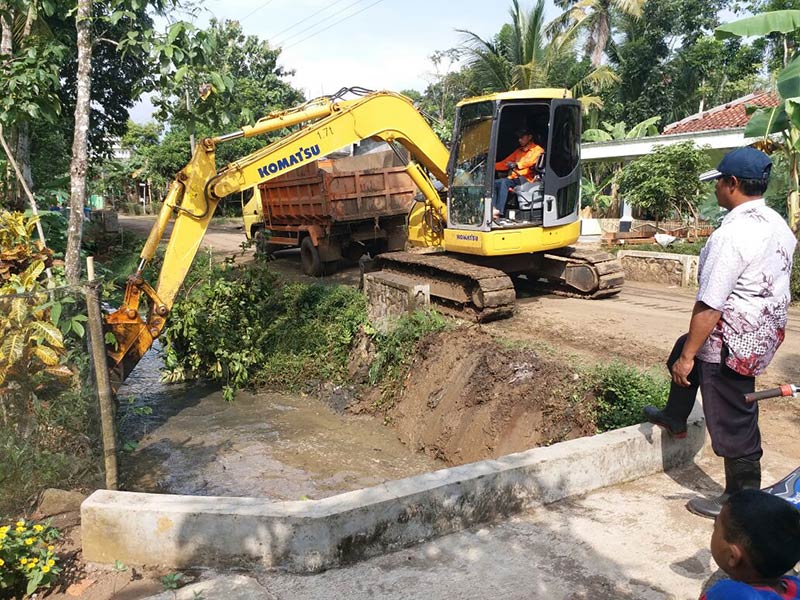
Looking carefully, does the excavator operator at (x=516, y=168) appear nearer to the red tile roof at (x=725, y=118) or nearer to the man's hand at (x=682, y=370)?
the man's hand at (x=682, y=370)

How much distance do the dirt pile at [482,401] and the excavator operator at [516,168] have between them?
1997mm

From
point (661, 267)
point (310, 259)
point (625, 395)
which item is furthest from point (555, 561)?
point (310, 259)

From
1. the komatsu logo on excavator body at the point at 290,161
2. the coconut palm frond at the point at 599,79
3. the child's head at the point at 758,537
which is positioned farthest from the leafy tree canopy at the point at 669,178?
the child's head at the point at 758,537

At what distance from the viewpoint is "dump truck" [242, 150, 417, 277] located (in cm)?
1213

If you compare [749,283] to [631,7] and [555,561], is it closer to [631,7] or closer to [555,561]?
[555,561]

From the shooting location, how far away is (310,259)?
43.4 feet

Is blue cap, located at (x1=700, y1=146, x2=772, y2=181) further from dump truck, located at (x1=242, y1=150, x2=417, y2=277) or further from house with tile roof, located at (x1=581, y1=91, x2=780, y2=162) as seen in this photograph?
house with tile roof, located at (x1=581, y1=91, x2=780, y2=162)

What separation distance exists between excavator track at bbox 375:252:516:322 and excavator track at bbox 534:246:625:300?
1.43m

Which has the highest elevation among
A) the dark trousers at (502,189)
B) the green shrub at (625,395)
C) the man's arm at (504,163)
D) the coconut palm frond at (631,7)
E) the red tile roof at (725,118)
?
the coconut palm frond at (631,7)

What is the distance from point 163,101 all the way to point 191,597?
5.14 metres

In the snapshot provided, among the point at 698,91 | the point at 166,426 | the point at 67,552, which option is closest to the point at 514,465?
the point at 67,552

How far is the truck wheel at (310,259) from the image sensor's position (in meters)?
12.9

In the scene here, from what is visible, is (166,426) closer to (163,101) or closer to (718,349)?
(163,101)

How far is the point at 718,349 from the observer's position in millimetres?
3195
